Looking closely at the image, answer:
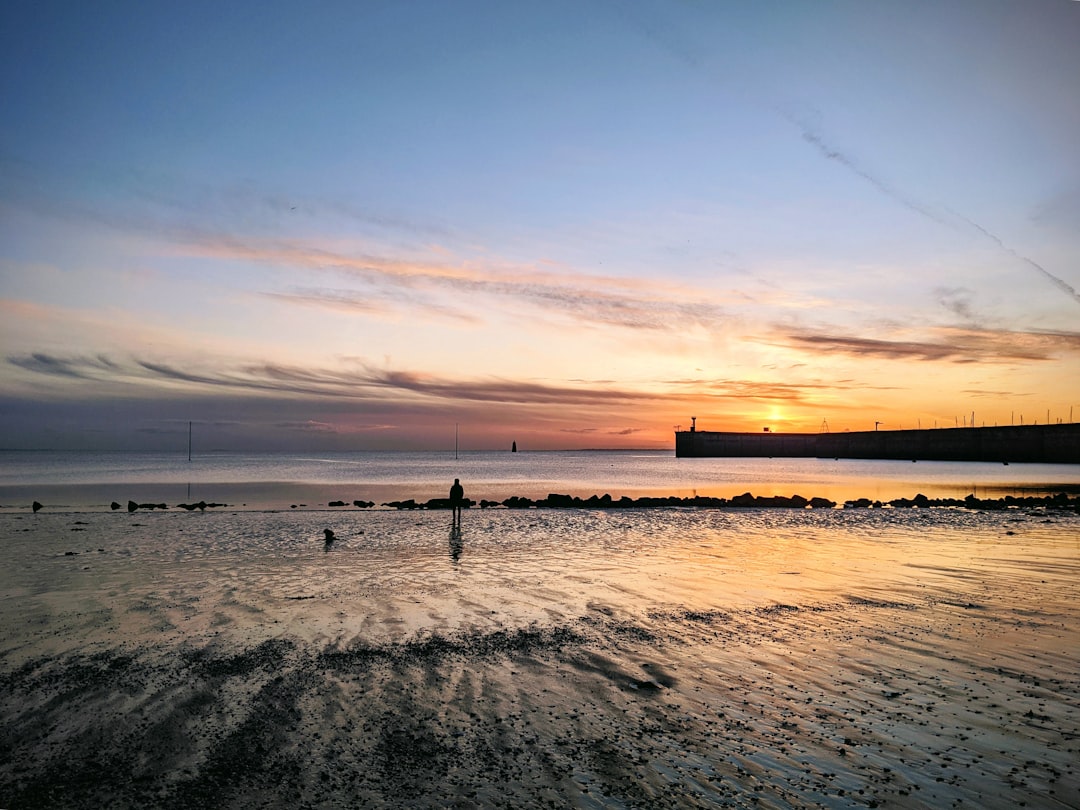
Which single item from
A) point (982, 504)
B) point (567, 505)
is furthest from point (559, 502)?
point (982, 504)

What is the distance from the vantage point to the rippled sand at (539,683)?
6.43 m

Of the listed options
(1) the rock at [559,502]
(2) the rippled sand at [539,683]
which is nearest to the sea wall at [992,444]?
(1) the rock at [559,502]

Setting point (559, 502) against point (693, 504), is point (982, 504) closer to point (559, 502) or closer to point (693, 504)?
point (693, 504)

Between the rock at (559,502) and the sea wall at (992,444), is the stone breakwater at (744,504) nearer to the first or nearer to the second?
the rock at (559,502)

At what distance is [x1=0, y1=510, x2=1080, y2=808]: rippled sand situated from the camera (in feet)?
21.1

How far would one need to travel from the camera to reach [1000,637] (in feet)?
36.9

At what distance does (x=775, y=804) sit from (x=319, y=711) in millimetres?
5516

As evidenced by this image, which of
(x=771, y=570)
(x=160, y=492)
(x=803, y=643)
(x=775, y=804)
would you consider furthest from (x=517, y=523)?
(x=160, y=492)

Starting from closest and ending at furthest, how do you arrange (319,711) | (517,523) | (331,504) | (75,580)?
(319,711)
(75,580)
(517,523)
(331,504)

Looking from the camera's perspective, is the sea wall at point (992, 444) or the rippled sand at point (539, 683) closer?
the rippled sand at point (539, 683)

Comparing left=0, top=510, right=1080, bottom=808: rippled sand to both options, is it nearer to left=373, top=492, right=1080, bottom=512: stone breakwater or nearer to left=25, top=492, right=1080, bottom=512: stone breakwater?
left=25, top=492, right=1080, bottom=512: stone breakwater

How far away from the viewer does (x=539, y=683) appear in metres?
9.20

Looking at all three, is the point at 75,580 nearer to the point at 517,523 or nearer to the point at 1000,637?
the point at 517,523

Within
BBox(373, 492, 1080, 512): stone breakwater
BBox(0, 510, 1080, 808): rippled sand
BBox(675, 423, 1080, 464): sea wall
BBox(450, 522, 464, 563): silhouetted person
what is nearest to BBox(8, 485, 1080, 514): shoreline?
BBox(373, 492, 1080, 512): stone breakwater
